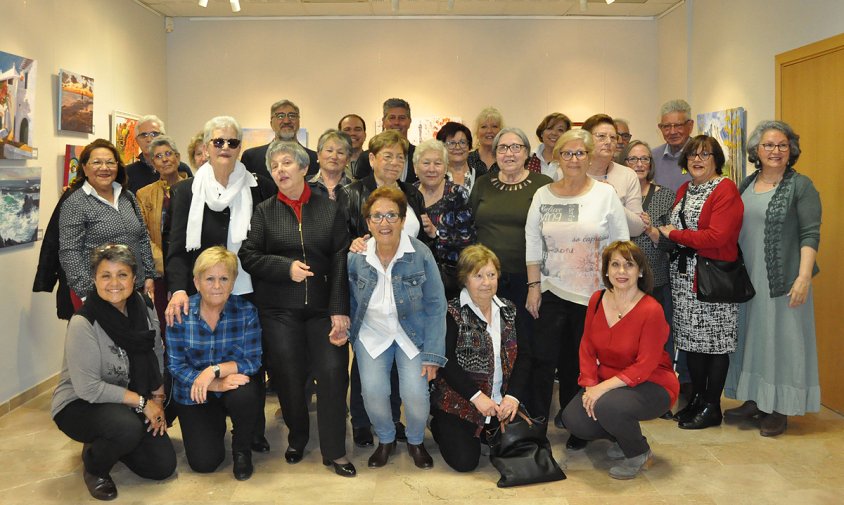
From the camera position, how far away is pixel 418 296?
3396 millimetres

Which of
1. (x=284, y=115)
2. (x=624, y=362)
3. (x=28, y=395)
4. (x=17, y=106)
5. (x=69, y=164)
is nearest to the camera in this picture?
(x=624, y=362)

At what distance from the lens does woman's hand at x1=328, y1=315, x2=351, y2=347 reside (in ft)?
11.2

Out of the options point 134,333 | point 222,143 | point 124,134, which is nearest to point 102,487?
point 134,333

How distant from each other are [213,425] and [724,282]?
281 cm

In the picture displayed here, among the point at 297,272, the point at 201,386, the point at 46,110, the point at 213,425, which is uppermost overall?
the point at 46,110

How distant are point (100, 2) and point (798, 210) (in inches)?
220

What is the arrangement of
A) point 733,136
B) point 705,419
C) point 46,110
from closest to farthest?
1. point 705,419
2. point 46,110
3. point 733,136

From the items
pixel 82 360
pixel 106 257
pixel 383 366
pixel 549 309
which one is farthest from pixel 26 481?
pixel 549 309

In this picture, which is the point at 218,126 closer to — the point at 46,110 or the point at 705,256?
the point at 46,110

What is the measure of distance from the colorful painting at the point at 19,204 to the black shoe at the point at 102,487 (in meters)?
1.93

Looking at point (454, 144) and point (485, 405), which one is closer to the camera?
point (485, 405)

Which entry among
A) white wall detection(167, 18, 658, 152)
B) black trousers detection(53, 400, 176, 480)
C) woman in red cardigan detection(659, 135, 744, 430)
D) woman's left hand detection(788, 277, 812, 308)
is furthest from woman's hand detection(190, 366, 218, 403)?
white wall detection(167, 18, 658, 152)

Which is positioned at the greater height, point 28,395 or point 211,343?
point 211,343

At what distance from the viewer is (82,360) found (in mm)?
3150
